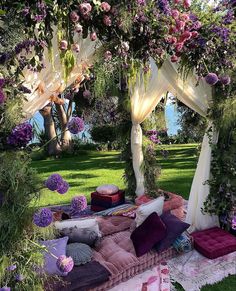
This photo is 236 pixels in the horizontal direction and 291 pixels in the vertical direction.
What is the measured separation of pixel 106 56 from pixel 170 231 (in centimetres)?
194

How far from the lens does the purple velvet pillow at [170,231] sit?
3865mm

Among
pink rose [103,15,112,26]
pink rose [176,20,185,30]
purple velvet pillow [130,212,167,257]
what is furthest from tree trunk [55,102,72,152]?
pink rose [103,15,112,26]

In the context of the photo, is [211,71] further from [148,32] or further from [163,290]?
[163,290]

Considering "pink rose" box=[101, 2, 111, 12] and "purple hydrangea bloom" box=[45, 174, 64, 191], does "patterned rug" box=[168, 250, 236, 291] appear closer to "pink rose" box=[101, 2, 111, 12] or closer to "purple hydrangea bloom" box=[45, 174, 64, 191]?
"purple hydrangea bloom" box=[45, 174, 64, 191]

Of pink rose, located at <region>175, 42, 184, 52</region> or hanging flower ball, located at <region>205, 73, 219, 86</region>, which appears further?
hanging flower ball, located at <region>205, 73, 219, 86</region>

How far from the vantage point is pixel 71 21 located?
2920 millimetres

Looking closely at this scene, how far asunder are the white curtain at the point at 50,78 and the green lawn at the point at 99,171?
2.51m

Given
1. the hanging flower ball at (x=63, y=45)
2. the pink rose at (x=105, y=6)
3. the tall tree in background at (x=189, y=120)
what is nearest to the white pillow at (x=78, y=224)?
the hanging flower ball at (x=63, y=45)

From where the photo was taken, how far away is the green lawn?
24.1 ft

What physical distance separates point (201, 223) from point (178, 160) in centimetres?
622

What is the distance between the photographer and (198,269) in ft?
12.5

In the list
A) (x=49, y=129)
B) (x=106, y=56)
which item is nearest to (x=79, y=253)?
(x=106, y=56)

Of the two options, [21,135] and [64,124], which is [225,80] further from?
[64,124]

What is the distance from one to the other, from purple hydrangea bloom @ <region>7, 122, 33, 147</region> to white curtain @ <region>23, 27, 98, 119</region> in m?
0.88
